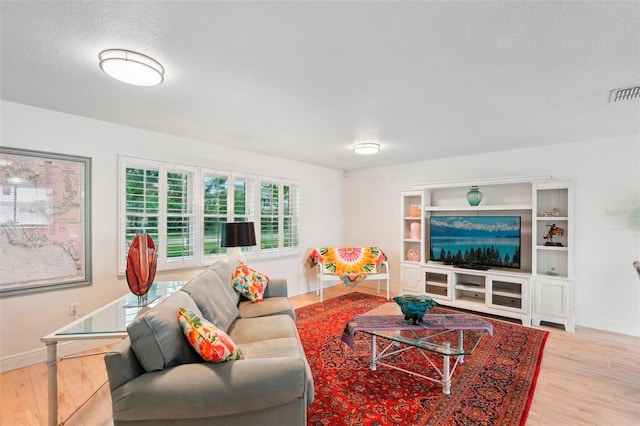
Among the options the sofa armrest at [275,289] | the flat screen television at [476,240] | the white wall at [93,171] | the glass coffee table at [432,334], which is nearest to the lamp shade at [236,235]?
the white wall at [93,171]

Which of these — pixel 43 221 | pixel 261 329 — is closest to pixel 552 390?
pixel 261 329

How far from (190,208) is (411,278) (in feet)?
11.9

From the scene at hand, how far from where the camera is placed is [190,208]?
3.91m

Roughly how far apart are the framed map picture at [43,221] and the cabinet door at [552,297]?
210 inches

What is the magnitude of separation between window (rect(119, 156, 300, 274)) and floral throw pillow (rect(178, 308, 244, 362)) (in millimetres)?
2205

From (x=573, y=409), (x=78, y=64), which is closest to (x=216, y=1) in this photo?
(x=78, y=64)

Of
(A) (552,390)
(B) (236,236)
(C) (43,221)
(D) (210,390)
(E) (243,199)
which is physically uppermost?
(E) (243,199)

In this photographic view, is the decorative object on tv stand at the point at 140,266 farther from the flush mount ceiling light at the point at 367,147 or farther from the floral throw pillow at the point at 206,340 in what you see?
the flush mount ceiling light at the point at 367,147

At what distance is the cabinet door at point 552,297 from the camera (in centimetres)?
371

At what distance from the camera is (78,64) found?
6.59ft

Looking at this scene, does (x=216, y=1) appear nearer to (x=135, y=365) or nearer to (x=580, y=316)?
(x=135, y=365)

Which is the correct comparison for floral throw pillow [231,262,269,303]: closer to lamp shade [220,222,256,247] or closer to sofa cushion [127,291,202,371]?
lamp shade [220,222,256,247]

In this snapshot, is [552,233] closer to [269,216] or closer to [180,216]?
[269,216]

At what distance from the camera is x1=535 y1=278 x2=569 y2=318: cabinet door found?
3.71 meters
